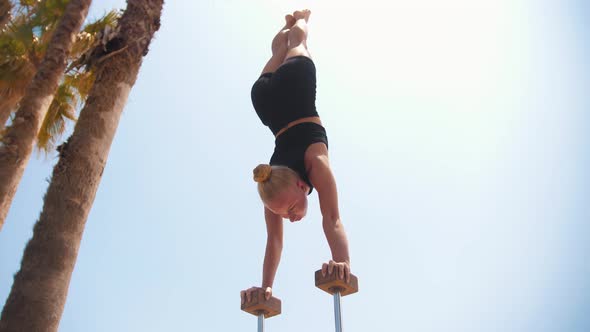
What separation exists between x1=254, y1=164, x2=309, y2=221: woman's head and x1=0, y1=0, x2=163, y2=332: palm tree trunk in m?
1.17

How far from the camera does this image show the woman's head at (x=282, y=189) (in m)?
4.18

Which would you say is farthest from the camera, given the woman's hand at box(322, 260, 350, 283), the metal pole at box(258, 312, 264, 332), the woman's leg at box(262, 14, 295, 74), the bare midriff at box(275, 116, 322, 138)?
the woman's leg at box(262, 14, 295, 74)

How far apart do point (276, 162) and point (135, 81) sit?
138 centimetres

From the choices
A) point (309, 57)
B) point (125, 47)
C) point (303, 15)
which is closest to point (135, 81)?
point (125, 47)

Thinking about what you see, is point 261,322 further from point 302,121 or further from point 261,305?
point 302,121

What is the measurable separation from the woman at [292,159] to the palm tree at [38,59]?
17.4ft

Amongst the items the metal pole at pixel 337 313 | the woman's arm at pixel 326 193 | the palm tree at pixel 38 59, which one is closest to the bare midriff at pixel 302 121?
the woman's arm at pixel 326 193

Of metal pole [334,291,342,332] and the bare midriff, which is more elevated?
the bare midriff

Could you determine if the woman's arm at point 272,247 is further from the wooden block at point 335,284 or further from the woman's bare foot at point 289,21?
the woman's bare foot at point 289,21

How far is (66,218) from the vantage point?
358 cm

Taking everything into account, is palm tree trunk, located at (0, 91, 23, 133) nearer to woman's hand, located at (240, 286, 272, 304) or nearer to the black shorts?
the black shorts

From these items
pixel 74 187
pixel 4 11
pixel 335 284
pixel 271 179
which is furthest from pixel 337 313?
pixel 4 11

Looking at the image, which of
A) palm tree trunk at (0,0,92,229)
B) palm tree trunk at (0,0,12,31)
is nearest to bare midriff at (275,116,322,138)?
palm tree trunk at (0,0,92,229)

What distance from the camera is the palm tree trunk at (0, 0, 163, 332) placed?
320 centimetres
